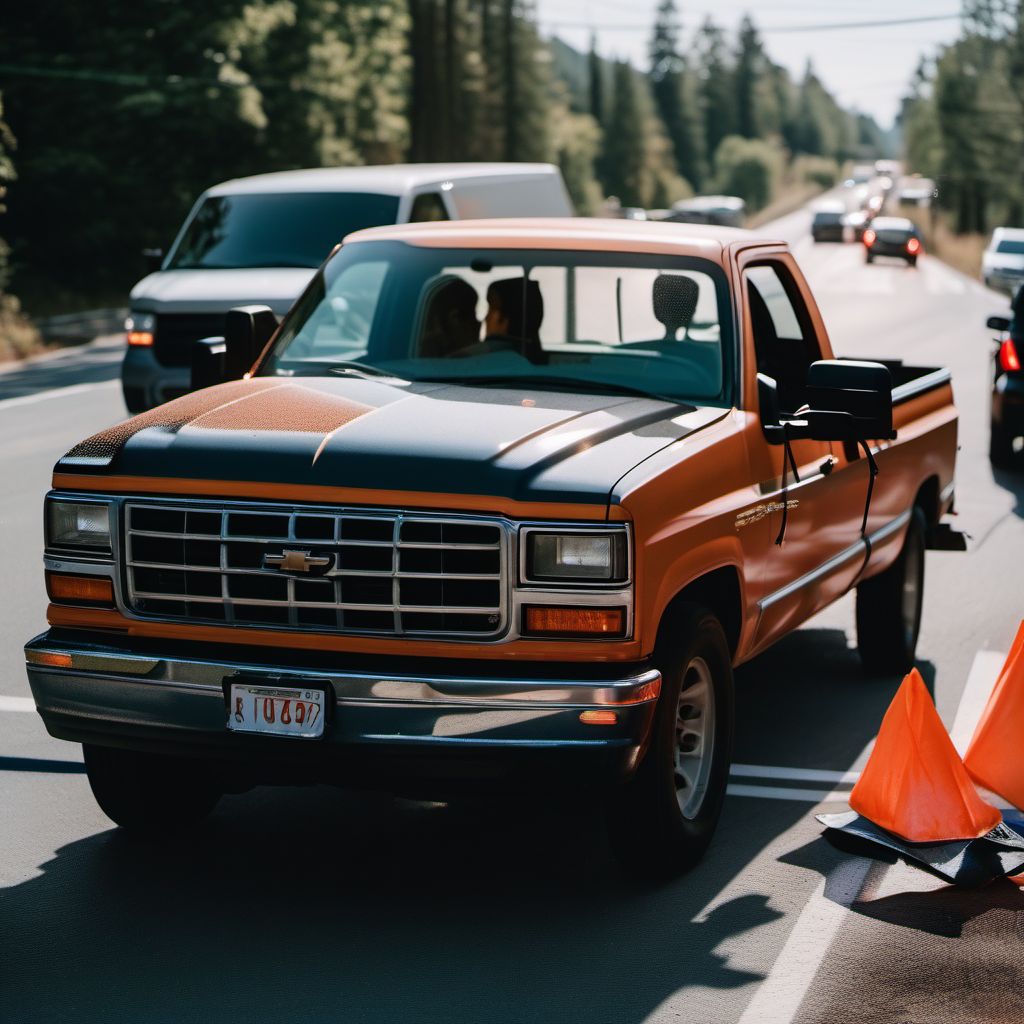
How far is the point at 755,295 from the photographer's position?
6.79m

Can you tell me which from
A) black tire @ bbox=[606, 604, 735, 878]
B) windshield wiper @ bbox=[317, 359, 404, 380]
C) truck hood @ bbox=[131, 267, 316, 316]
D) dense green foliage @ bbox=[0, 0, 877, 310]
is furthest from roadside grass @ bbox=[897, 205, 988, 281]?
black tire @ bbox=[606, 604, 735, 878]

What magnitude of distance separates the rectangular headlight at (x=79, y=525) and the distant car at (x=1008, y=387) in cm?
1071

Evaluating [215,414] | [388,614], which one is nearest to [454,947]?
[388,614]

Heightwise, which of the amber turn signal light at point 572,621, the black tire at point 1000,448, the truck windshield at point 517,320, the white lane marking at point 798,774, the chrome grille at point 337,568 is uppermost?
the truck windshield at point 517,320

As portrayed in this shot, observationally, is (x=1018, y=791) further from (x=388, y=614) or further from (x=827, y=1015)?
(x=388, y=614)

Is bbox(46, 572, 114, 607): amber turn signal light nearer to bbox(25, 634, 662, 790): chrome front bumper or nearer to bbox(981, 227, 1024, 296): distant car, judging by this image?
bbox(25, 634, 662, 790): chrome front bumper

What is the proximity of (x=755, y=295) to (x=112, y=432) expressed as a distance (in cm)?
255

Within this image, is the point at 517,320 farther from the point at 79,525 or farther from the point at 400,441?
the point at 79,525

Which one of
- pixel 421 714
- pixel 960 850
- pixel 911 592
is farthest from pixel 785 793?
pixel 911 592

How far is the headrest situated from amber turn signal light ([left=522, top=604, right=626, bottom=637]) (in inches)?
65.8

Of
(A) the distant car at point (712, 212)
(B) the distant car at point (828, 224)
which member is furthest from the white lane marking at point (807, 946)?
(B) the distant car at point (828, 224)

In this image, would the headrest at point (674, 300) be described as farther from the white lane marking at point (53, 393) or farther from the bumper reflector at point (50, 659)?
the white lane marking at point (53, 393)

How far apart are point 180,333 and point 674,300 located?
9412 mm

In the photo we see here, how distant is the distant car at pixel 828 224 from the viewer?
3019 inches
